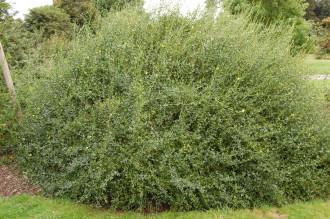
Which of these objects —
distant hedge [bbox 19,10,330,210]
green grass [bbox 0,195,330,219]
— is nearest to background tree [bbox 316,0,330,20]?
distant hedge [bbox 19,10,330,210]

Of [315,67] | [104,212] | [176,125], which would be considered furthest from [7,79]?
[315,67]

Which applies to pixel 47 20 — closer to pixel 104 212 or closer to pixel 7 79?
pixel 7 79

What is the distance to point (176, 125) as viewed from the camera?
3.61 m

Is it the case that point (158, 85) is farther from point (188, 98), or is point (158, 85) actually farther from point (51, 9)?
point (51, 9)

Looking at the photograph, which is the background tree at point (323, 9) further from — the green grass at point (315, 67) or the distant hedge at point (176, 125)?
the distant hedge at point (176, 125)

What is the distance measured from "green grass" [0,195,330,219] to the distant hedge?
0.37 ft

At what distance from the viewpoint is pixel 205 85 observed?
3.99m

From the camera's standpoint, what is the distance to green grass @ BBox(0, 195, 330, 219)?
332 centimetres

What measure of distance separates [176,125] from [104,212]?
3.93 ft

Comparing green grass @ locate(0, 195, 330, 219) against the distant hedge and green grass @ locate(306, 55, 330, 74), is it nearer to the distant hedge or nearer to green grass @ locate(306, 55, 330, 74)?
the distant hedge

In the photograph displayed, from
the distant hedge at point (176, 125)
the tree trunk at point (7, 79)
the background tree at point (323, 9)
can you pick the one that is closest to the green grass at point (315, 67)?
the distant hedge at point (176, 125)

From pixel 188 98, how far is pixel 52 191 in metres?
1.89

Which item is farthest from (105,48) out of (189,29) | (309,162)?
(309,162)

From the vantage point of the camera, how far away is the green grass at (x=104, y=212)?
332 cm
